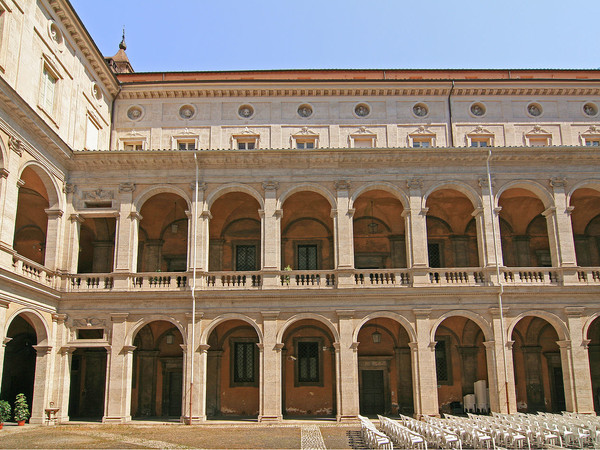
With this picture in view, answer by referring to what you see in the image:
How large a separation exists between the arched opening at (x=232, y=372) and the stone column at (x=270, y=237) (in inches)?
180

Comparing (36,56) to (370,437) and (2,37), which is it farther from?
(370,437)

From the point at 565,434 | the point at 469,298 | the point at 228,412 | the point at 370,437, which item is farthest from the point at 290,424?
the point at 565,434

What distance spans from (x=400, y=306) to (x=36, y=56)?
17.9 meters

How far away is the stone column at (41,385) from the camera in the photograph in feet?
81.9

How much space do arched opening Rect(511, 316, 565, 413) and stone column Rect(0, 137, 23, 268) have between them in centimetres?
2300

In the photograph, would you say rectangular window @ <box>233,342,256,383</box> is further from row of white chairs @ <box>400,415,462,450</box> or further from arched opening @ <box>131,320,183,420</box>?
row of white chairs @ <box>400,415,462,450</box>

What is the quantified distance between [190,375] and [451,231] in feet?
49.3

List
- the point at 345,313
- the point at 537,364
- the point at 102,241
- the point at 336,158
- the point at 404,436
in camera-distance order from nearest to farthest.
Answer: the point at 404,436, the point at 345,313, the point at 336,158, the point at 537,364, the point at 102,241

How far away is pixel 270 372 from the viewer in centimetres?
2614

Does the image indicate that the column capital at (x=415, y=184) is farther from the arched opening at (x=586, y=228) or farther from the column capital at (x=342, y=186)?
the arched opening at (x=586, y=228)

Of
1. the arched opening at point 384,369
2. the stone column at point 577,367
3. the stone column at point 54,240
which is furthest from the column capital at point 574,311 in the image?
the stone column at point 54,240

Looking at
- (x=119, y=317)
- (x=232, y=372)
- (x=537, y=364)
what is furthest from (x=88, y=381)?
(x=537, y=364)

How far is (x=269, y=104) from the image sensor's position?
1220 inches

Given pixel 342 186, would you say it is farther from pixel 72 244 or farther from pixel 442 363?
pixel 72 244
